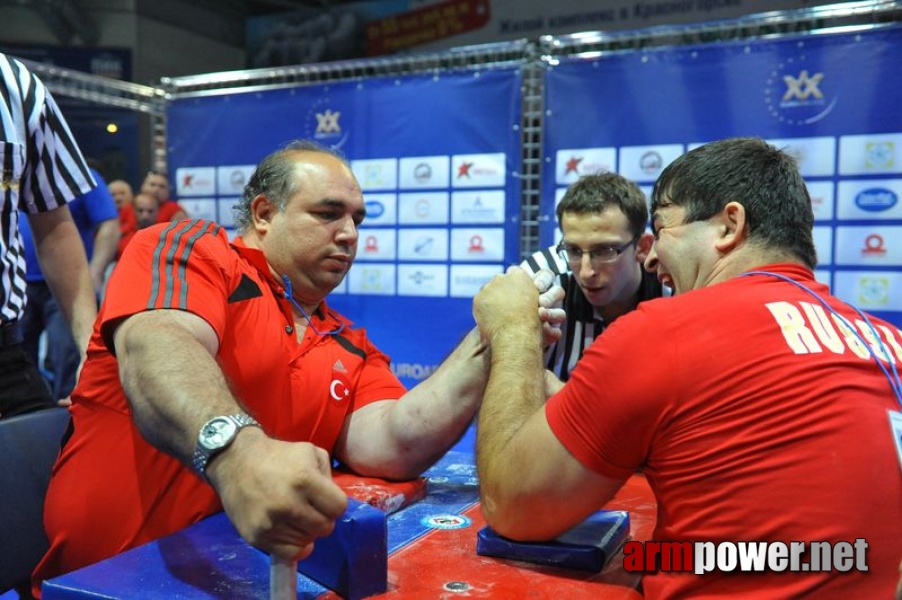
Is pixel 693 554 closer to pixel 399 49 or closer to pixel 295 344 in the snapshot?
pixel 295 344

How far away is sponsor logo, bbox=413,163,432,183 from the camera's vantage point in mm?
4016

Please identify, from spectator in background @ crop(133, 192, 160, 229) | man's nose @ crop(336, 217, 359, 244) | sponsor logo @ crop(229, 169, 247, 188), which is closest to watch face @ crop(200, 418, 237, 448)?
man's nose @ crop(336, 217, 359, 244)

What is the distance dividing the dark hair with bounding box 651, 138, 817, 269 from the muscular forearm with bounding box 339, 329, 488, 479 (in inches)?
22.0

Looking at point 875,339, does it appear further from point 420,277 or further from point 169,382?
point 420,277

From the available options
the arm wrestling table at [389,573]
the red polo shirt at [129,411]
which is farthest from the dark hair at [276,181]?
the arm wrestling table at [389,573]

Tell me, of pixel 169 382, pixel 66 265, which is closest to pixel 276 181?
pixel 66 265

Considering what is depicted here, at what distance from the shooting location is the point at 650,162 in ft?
11.4

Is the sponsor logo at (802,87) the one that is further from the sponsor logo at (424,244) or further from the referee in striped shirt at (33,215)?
the referee in striped shirt at (33,215)

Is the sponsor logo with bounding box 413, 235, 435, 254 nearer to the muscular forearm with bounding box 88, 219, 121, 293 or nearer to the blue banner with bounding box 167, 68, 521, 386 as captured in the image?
the blue banner with bounding box 167, 68, 521, 386

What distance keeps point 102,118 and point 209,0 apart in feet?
8.65

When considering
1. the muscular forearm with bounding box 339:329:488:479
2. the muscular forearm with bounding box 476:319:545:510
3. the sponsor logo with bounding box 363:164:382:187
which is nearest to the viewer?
the muscular forearm with bounding box 476:319:545:510

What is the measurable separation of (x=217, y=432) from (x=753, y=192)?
86cm

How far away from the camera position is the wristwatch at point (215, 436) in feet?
2.77

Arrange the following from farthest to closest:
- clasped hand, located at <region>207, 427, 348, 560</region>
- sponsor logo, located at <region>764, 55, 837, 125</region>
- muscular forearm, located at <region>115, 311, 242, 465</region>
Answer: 1. sponsor logo, located at <region>764, 55, 837, 125</region>
2. muscular forearm, located at <region>115, 311, 242, 465</region>
3. clasped hand, located at <region>207, 427, 348, 560</region>
